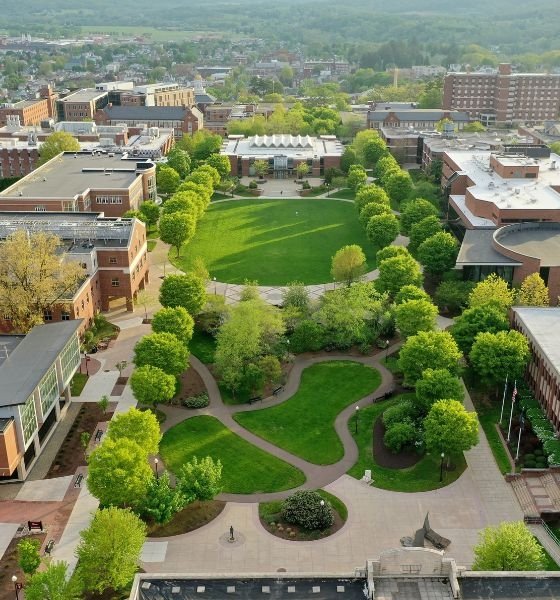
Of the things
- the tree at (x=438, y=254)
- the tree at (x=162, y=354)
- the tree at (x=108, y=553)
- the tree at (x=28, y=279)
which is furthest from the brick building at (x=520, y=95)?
the tree at (x=108, y=553)

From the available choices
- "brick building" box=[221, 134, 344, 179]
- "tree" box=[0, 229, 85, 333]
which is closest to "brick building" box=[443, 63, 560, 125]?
"brick building" box=[221, 134, 344, 179]

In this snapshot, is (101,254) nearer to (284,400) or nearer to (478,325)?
(284,400)

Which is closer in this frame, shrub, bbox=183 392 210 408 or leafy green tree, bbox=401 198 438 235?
shrub, bbox=183 392 210 408

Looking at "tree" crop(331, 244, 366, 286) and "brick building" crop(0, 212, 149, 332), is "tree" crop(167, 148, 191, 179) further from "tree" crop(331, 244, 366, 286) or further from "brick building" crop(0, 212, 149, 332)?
"tree" crop(331, 244, 366, 286)

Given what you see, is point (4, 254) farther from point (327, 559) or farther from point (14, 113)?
point (14, 113)

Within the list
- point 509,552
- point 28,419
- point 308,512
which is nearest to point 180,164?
point 28,419

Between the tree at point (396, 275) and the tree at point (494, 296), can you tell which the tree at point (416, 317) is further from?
the tree at point (396, 275)
